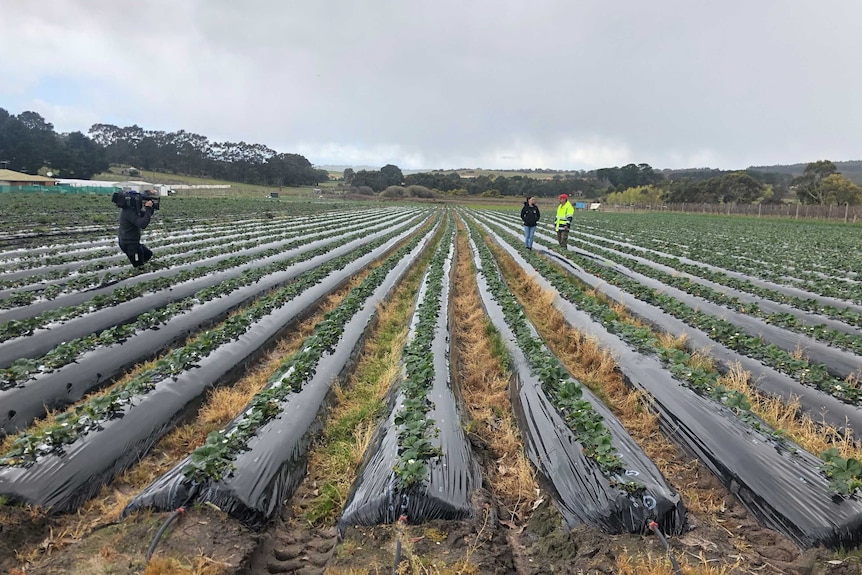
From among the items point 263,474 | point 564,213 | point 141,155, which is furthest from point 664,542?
point 141,155

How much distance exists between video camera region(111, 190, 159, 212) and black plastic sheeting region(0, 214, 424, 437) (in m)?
3.19

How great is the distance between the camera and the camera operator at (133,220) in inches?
424

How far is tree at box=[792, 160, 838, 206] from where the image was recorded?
68438mm

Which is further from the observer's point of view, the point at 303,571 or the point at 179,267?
the point at 179,267

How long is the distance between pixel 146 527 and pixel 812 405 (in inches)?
270

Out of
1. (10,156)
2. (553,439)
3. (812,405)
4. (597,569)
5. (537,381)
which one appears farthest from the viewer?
Result: (10,156)

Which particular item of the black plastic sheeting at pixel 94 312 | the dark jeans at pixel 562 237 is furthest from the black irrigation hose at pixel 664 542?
the dark jeans at pixel 562 237

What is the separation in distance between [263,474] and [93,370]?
3.54m

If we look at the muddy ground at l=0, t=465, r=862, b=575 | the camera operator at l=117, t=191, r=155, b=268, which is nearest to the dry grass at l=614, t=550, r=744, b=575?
the muddy ground at l=0, t=465, r=862, b=575

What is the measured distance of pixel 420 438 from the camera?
4301 millimetres

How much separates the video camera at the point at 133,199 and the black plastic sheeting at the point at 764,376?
11.4 meters

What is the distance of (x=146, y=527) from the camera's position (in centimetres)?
341

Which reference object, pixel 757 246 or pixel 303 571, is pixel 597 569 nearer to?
pixel 303 571

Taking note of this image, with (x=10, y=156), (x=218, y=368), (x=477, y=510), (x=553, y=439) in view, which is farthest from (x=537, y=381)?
(x=10, y=156)
